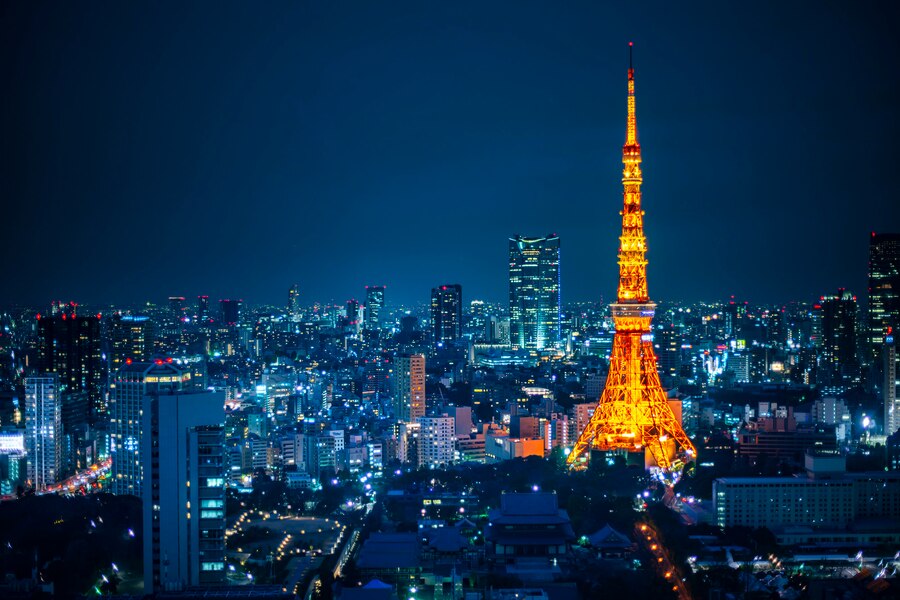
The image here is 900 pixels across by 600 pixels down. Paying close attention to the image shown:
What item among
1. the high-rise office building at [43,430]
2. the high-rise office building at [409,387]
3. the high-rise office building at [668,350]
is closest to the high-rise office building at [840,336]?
the high-rise office building at [668,350]

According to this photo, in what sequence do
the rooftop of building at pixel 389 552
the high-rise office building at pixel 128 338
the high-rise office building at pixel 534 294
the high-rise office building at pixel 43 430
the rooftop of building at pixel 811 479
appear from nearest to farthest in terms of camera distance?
the rooftop of building at pixel 389 552 → the rooftop of building at pixel 811 479 → the high-rise office building at pixel 43 430 → the high-rise office building at pixel 128 338 → the high-rise office building at pixel 534 294

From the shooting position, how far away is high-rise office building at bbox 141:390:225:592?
7957 mm

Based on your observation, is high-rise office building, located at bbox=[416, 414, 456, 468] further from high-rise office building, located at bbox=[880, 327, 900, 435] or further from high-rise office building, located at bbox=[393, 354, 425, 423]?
high-rise office building, located at bbox=[880, 327, 900, 435]

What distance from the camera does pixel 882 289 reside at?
63.4ft

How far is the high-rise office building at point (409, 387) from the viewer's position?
18.3 m

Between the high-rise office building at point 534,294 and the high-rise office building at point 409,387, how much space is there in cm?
1180

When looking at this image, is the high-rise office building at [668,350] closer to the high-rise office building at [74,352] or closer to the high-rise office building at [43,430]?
the high-rise office building at [74,352]

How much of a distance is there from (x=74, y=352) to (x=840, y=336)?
1391cm

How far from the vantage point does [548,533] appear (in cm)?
1048

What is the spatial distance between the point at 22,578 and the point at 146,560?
1132mm

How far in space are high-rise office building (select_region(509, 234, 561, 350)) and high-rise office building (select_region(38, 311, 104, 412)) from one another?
14286mm

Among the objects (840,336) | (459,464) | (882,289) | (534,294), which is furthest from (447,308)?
(459,464)

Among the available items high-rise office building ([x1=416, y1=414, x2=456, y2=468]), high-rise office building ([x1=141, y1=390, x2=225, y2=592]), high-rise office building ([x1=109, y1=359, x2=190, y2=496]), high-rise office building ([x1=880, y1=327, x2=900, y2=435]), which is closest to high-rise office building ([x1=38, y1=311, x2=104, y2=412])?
high-rise office building ([x1=416, y1=414, x2=456, y2=468])

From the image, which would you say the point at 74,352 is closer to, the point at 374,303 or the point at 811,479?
the point at 811,479
